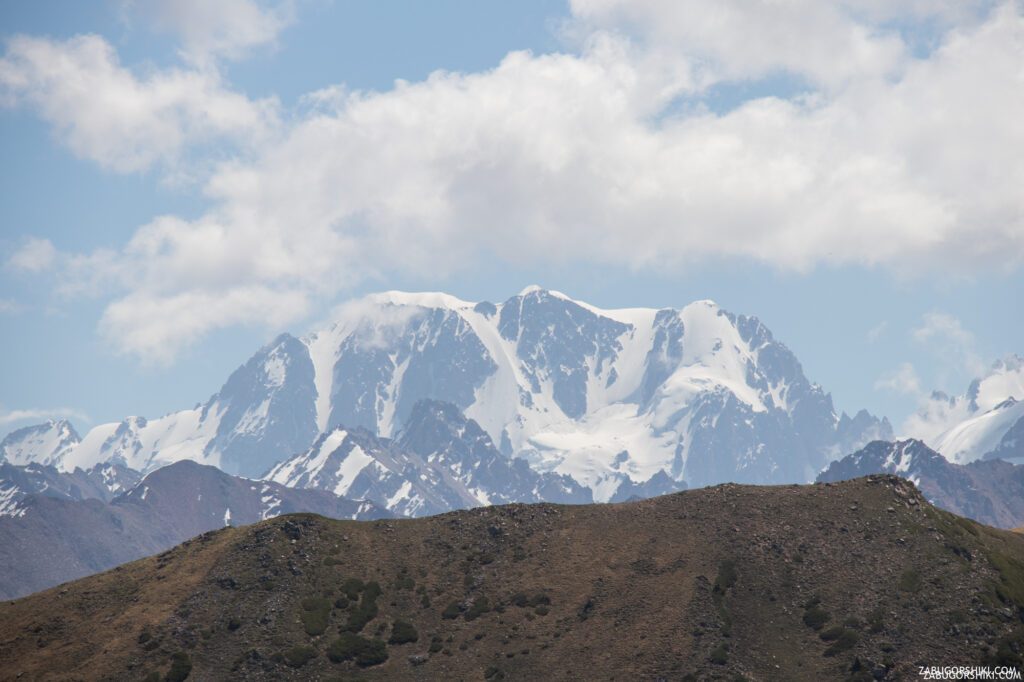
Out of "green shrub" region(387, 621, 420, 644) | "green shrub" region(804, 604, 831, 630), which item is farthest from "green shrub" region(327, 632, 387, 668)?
"green shrub" region(804, 604, 831, 630)

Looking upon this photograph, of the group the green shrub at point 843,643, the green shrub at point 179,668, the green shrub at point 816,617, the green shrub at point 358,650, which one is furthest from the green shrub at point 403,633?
the green shrub at point 843,643

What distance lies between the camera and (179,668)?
17725 centimetres

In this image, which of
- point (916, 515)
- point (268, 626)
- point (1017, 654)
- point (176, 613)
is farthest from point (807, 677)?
point (176, 613)

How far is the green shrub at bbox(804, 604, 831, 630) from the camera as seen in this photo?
178m

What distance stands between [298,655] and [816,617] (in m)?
75.6

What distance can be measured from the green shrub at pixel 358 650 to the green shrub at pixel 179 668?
20274 mm

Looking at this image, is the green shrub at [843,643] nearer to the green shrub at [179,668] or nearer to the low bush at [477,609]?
the low bush at [477,609]

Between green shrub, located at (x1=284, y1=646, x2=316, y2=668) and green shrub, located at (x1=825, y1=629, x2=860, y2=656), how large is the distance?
74135 mm

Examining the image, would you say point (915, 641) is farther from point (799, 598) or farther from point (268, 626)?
point (268, 626)

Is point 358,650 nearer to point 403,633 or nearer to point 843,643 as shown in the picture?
point 403,633

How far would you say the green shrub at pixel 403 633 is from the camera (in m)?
189

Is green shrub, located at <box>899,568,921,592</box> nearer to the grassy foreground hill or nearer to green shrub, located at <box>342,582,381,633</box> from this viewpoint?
the grassy foreground hill

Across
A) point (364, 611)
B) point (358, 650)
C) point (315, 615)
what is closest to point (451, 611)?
point (364, 611)

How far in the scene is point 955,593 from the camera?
581ft
